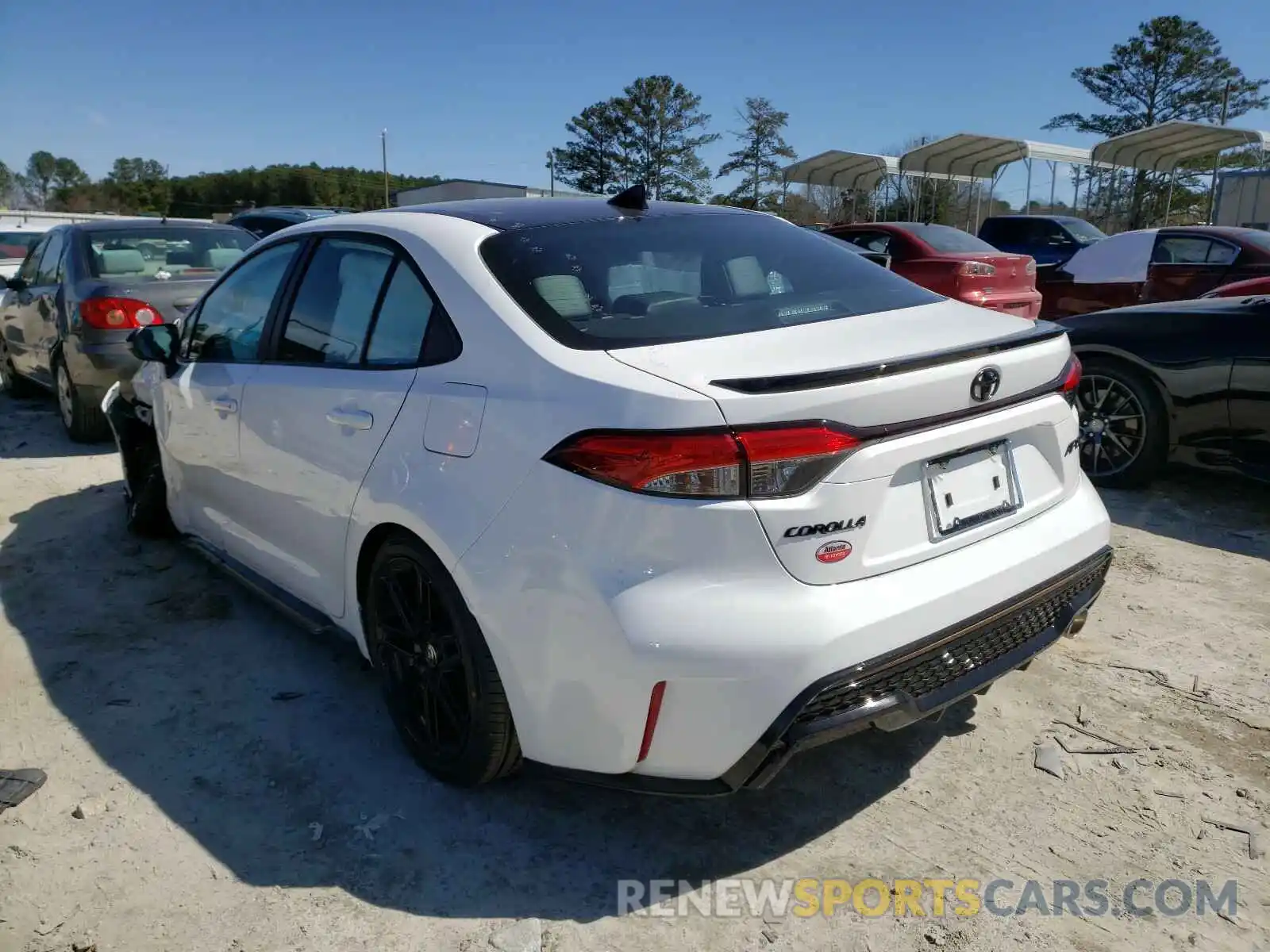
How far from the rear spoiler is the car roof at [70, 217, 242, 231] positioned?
6.73m

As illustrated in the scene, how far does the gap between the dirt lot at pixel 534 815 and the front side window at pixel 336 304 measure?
1173mm

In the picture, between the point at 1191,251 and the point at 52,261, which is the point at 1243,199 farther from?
the point at 52,261

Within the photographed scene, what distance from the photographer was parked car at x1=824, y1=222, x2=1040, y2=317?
9594mm

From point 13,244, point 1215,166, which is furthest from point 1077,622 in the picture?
point 1215,166

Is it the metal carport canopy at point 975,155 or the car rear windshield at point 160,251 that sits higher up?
the metal carport canopy at point 975,155

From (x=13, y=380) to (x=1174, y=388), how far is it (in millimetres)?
9506

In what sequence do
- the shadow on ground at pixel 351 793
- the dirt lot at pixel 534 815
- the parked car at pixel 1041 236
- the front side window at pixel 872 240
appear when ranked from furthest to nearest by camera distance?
1. the parked car at pixel 1041 236
2. the front side window at pixel 872 240
3. the shadow on ground at pixel 351 793
4. the dirt lot at pixel 534 815

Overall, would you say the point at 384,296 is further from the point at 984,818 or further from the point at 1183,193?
the point at 1183,193

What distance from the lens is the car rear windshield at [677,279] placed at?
2.44 m

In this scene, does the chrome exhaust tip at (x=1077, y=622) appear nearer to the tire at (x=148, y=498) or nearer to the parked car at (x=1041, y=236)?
the tire at (x=148, y=498)

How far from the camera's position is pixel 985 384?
91.9 inches

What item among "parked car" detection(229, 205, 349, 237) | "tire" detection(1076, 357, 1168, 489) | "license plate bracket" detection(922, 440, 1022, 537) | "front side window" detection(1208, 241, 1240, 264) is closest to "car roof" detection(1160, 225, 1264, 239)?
"front side window" detection(1208, 241, 1240, 264)

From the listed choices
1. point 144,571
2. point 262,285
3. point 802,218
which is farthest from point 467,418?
point 802,218

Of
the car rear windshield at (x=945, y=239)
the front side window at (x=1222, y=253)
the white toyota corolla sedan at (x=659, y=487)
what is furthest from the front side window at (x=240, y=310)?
the front side window at (x=1222, y=253)
